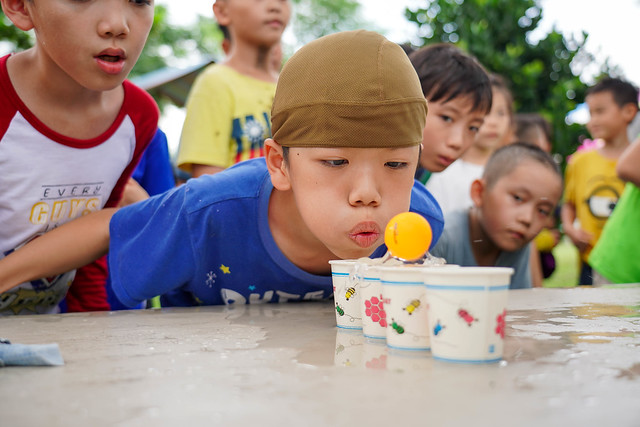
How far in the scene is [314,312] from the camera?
1.90 m

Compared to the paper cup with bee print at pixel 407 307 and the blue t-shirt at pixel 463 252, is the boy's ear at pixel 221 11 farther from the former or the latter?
the paper cup with bee print at pixel 407 307

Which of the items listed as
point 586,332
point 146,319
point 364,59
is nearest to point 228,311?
point 146,319

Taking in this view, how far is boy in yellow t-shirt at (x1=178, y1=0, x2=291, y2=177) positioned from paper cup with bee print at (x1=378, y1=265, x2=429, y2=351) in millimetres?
1929

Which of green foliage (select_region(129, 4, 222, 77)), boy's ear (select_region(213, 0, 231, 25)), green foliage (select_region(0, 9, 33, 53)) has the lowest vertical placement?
boy's ear (select_region(213, 0, 231, 25))

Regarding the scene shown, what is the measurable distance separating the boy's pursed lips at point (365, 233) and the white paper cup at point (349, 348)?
25cm

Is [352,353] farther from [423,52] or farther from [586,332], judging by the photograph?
[423,52]

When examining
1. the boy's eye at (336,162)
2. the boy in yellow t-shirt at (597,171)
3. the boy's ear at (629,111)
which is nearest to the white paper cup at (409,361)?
the boy's eye at (336,162)

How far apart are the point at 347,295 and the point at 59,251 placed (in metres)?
1.06

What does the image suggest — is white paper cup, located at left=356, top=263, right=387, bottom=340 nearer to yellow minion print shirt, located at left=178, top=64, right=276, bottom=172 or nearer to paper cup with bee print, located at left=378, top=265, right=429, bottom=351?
paper cup with bee print, located at left=378, top=265, right=429, bottom=351

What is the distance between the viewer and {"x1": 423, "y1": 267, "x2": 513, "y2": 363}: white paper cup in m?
1.11

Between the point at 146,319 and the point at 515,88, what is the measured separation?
14.6 feet

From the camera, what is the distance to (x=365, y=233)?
1659 millimetres

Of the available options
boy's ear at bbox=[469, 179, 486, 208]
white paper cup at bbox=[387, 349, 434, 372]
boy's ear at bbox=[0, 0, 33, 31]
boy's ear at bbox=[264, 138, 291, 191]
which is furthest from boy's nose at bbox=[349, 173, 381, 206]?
boy's ear at bbox=[469, 179, 486, 208]

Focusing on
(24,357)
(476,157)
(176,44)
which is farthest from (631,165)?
(176,44)
